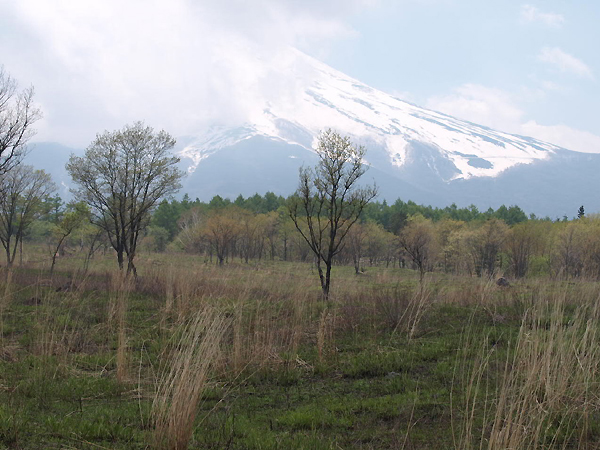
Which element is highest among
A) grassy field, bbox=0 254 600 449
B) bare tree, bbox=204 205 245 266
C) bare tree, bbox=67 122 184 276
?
bare tree, bbox=67 122 184 276

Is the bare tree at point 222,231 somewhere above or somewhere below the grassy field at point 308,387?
above

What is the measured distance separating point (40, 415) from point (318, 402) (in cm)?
300

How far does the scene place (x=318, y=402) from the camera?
5.32 m

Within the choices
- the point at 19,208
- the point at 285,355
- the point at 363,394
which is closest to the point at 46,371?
the point at 285,355

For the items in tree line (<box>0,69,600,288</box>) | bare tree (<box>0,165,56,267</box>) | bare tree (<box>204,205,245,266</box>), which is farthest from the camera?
bare tree (<box>204,205,245,266</box>)

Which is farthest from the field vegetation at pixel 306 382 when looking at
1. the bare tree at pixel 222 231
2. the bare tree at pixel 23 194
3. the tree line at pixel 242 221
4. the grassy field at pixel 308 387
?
the bare tree at pixel 222 231

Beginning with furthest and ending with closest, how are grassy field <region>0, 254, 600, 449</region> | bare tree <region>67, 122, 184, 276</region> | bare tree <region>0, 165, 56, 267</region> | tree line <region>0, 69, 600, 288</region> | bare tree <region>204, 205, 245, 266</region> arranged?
bare tree <region>204, 205, 245, 266</region>
bare tree <region>0, 165, 56, 267</region>
bare tree <region>67, 122, 184, 276</region>
tree line <region>0, 69, 600, 288</region>
grassy field <region>0, 254, 600, 449</region>

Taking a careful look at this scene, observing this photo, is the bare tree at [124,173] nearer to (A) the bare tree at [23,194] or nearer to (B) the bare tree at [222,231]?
(A) the bare tree at [23,194]

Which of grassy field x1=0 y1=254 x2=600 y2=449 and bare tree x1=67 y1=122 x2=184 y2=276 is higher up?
bare tree x1=67 y1=122 x2=184 y2=276

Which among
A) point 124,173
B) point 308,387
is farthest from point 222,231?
point 308,387

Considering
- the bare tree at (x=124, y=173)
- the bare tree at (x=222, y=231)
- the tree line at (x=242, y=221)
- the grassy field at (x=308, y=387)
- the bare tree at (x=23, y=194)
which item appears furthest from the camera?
the bare tree at (x=222, y=231)

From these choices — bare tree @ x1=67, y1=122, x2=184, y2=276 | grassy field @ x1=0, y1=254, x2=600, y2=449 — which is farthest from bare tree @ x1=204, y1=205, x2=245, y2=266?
grassy field @ x1=0, y1=254, x2=600, y2=449

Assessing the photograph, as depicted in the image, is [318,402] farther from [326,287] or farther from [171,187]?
[171,187]

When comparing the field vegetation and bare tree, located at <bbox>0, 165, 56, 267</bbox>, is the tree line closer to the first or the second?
bare tree, located at <bbox>0, 165, 56, 267</bbox>
